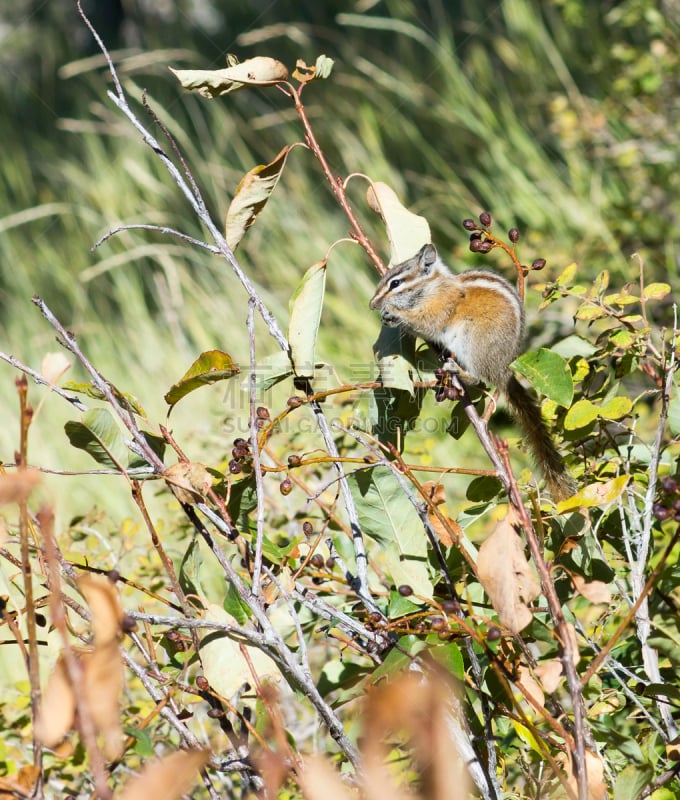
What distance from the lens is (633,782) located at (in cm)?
109

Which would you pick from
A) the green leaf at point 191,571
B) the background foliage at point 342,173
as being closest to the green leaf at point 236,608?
the green leaf at point 191,571

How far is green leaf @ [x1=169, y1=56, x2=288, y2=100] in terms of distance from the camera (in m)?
1.34

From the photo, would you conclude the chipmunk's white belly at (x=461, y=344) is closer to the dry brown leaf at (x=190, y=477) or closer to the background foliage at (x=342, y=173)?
the background foliage at (x=342, y=173)

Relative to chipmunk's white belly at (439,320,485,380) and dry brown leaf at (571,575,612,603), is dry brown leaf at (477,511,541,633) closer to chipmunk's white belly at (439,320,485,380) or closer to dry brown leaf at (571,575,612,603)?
dry brown leaf at (571,575,612,603)

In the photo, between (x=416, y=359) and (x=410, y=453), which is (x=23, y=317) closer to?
(x=410, y=453)

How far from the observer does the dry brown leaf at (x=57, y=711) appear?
0.62 metres

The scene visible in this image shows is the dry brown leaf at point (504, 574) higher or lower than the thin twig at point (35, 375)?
lower

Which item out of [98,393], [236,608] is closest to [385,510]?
[236,608]

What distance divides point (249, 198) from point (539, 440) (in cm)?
78

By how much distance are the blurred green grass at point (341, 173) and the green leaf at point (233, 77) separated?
2462 mm

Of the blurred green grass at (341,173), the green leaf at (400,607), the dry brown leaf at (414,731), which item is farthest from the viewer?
the blurred green grass at (341,173)

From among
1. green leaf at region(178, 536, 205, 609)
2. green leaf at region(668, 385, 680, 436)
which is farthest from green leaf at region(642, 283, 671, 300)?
green leaf at region(178, 536, 205, 609)

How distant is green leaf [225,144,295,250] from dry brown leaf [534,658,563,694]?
780 mm

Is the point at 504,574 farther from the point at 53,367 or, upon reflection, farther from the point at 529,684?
the point at 53,367
